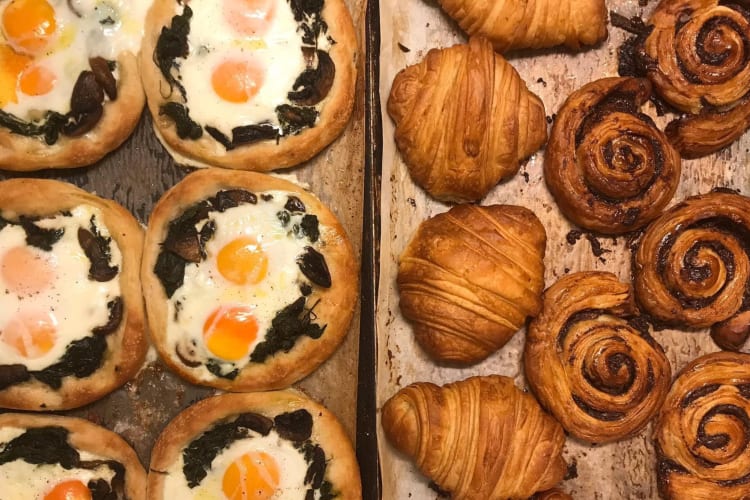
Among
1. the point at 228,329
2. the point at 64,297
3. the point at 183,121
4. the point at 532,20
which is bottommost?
the point at 64,297

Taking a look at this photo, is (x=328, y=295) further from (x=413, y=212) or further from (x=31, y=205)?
(x=31, y=205)

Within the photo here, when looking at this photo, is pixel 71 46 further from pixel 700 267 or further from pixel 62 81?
pixel 700 267

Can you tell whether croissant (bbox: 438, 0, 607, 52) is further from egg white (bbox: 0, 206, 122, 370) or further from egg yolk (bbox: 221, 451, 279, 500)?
egg yolk (bbox: 221, 451, 279, 500)

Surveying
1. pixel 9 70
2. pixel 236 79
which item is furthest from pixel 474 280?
pixel 9 70

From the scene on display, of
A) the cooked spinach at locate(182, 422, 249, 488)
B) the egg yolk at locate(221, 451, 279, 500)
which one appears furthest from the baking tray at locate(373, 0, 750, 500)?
the cooked spinach at locate(182, 422, 249, 488)

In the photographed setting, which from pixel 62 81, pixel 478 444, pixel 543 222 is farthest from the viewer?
pixel 543 222

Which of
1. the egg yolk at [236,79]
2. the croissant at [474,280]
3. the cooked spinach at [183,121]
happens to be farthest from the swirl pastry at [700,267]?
the cooked spinach at [183,121]

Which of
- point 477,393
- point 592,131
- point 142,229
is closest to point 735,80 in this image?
point 592,131
